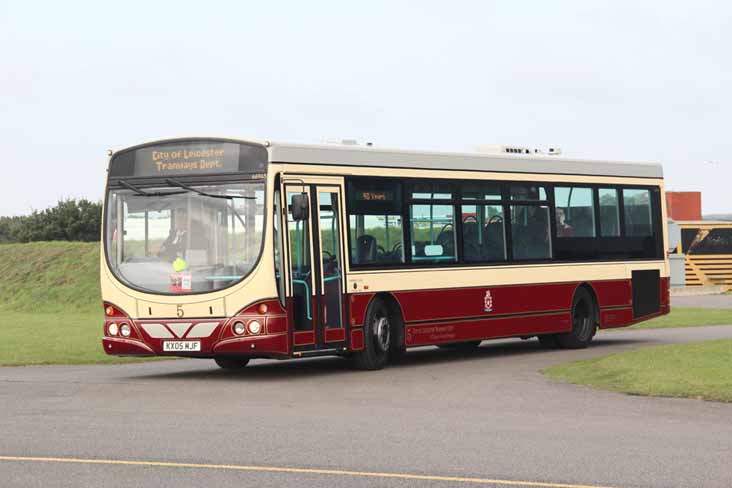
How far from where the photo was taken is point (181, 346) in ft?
62.9

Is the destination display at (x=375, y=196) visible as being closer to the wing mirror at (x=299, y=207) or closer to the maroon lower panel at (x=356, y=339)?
the wing mirror at (x=299, y=207)

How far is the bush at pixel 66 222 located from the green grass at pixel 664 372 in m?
63.0

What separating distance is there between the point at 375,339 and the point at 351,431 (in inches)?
315

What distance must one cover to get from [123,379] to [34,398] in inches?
122

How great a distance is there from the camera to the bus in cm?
1923

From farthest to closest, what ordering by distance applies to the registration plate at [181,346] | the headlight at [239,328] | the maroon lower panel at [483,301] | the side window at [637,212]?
the side window at [637,212]
the maroon lower panel at [483,301]
the registration plate at [181,346]
the headlight at [239,328]

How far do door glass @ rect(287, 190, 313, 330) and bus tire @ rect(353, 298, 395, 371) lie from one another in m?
1.27

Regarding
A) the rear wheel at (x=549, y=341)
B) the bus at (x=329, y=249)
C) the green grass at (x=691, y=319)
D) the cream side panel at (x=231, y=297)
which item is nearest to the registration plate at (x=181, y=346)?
the bus at (x=329, y=249)

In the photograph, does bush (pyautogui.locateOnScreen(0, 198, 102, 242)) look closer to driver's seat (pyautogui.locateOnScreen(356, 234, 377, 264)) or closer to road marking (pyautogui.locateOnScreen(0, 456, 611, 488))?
driver's seat (pyautogui.locateOnScreen(356, 234, 377, 264))

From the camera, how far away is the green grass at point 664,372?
1706 centimetres

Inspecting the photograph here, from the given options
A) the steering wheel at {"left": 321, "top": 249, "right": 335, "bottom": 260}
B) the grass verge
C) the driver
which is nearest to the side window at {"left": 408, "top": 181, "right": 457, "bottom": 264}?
the steering wheel at {"left": 321, "top": 249, "right": 335, "bottom": 260}

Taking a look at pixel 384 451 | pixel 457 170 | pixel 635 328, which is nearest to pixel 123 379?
pixel 457 170

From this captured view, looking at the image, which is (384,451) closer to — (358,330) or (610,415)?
(610,415)

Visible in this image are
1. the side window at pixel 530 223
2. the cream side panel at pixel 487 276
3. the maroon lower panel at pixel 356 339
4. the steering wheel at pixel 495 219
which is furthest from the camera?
the side window at pixel 530 223
